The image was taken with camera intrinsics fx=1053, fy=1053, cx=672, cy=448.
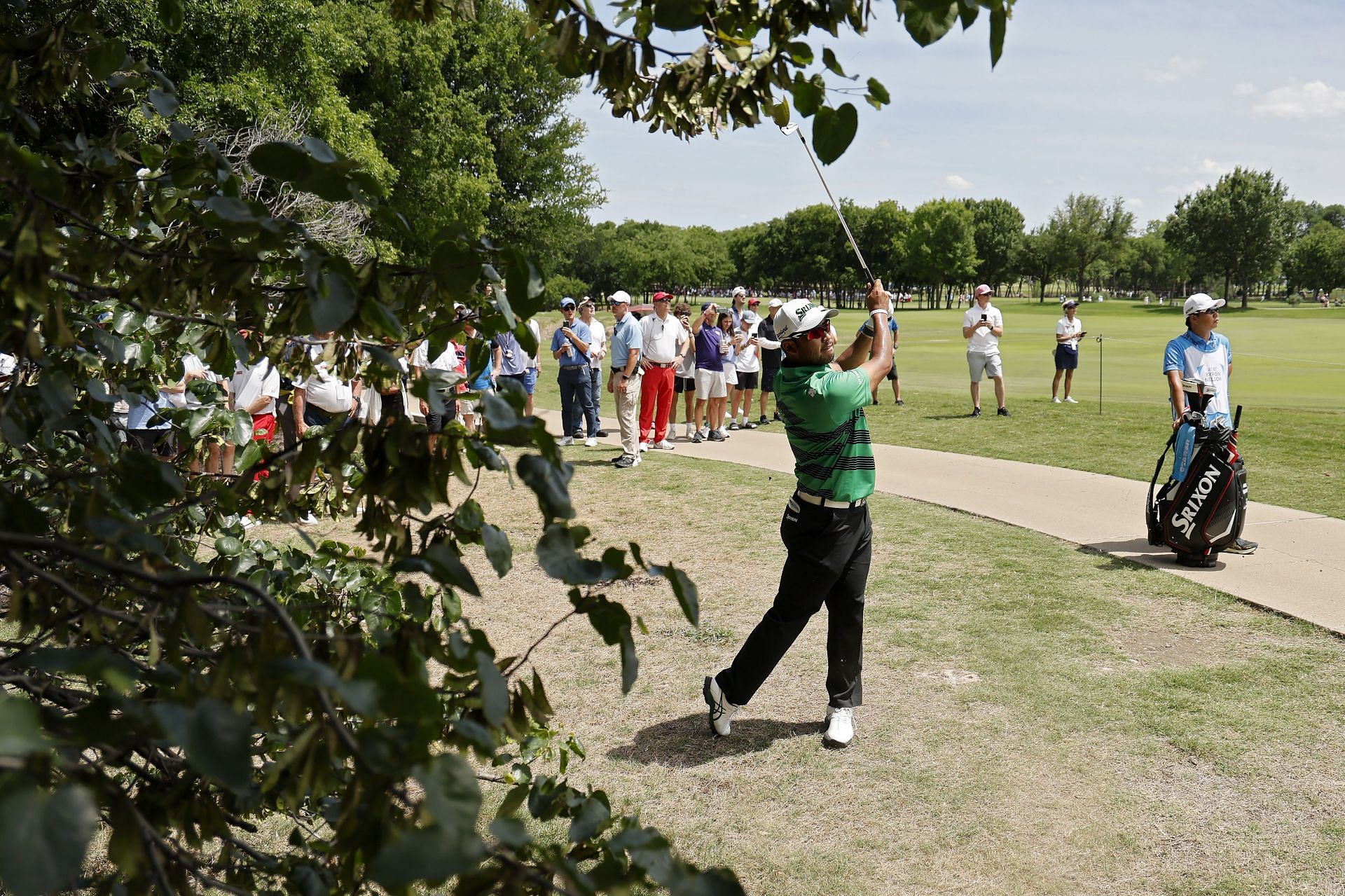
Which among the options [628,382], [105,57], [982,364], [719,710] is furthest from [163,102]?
[982,364]

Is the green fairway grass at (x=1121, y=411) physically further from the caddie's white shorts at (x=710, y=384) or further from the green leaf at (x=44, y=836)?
the green leaf at (x=44, y=836)

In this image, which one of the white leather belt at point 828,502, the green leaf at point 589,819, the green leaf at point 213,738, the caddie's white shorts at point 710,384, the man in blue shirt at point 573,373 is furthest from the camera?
the caddie's white shorts at point 710,384

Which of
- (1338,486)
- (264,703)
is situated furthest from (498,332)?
(1338,486)

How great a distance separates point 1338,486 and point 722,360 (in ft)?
25.1

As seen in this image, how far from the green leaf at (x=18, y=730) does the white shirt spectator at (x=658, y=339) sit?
13.0 metres

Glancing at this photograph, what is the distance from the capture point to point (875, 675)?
245 inches

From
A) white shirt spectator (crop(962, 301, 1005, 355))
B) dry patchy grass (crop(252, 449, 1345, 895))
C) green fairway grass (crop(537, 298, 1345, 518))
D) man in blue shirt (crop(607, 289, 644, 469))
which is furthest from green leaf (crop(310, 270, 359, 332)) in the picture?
white shirt spectator (crop(962, 301, 1005, 355))

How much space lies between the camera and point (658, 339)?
45.4ft

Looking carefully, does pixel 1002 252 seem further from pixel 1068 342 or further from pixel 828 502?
pixel 828 502

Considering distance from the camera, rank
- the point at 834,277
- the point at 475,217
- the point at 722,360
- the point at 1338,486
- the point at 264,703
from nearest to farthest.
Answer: the point at 264,703 < the point at 1338,486 < the point at 722,360 < the point at 475,217 < the point at 834,277

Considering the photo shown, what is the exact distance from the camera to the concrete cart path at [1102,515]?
24.7 ft

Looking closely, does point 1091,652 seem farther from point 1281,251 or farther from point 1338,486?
point 1281,251

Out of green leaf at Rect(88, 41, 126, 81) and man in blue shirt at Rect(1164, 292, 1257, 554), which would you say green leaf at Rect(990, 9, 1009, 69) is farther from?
man in blue shirt at Rect(1164, 292, 1257, 554)

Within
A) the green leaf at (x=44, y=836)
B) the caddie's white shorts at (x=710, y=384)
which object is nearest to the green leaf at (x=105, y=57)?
the green leaf at (x=44, y=836)
